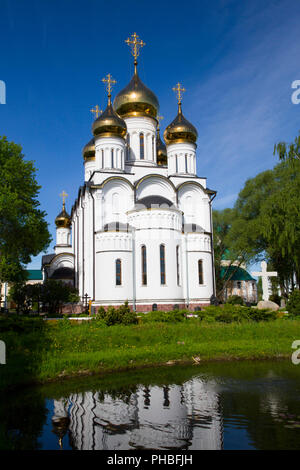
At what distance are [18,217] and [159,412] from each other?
15.0 m

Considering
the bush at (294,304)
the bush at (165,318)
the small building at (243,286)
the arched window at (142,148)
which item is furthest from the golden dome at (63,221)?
the bush at (294,304)

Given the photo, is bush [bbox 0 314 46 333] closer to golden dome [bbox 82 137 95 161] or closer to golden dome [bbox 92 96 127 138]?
golden dome [bbox 92 96 127 138]

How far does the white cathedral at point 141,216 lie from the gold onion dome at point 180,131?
0.07m

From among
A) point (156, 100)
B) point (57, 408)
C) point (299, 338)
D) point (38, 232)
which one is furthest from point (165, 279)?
point (57, 408)

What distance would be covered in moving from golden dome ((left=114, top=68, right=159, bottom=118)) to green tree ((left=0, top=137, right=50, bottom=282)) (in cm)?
918

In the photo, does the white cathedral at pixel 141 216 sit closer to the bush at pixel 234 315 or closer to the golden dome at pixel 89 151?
the golden dome at pixel 89 151

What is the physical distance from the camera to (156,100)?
26.8 meters

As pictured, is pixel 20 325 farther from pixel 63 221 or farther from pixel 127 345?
pixel 63 221

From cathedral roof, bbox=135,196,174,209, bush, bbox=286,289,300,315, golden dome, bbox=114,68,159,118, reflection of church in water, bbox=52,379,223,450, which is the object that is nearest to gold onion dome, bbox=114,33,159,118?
golden dome, bbox=114,68,159,118

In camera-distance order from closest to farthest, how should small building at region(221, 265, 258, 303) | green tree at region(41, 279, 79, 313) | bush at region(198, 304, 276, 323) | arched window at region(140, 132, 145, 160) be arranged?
bush at region(198, 304, 276, 323) → green tree at region(41, 279, 79, 313) → arched window at region(140, 132, 145, 160) → small building at region(221, 265, 258, 303)

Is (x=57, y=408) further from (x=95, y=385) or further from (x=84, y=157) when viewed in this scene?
(x=84, y=157)

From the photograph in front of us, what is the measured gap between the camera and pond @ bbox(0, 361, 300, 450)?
4926 mm

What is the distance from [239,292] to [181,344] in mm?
33767

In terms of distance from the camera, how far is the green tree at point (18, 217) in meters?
18.2
